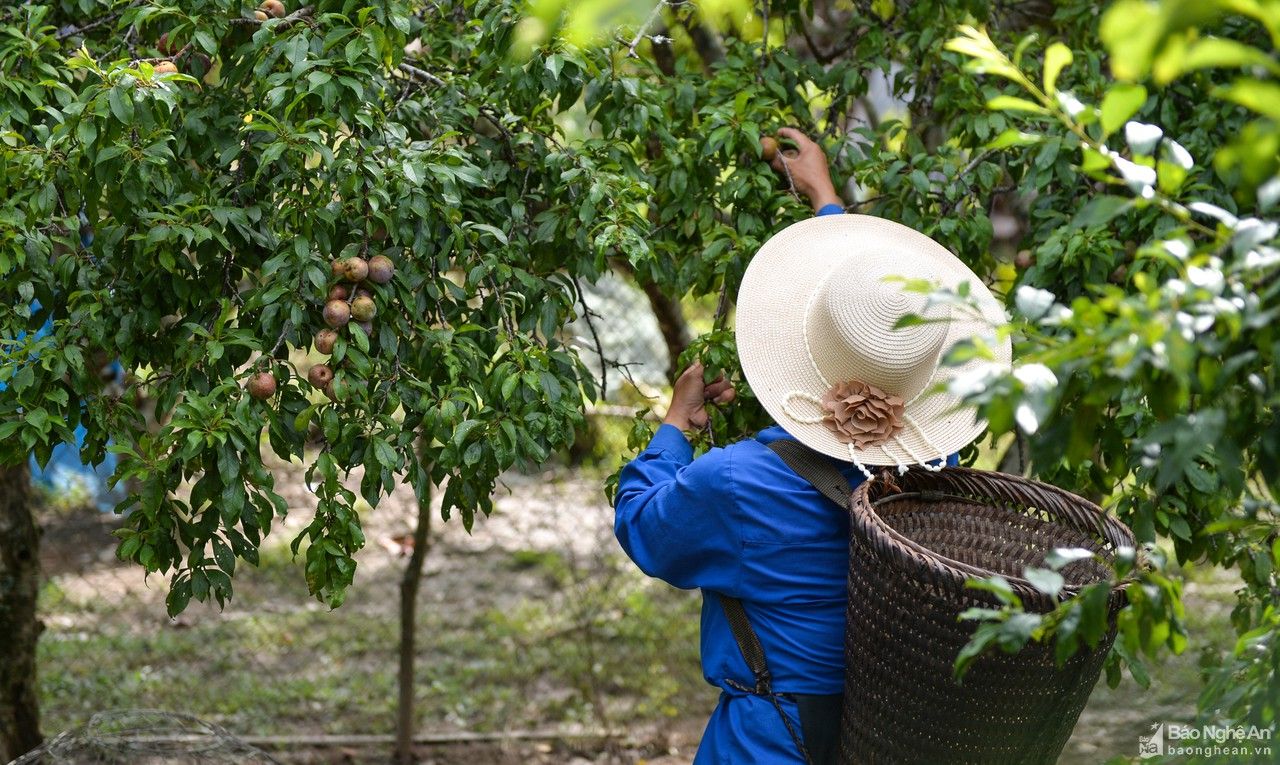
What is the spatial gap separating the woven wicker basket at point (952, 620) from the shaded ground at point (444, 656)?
Result: 2518 millimetres

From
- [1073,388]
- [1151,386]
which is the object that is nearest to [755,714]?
[1073,388]

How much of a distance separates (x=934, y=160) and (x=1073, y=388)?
1.45m

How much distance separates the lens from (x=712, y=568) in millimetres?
2062

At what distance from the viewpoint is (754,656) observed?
2086 mm

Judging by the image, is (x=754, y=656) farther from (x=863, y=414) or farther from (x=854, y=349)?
(x=854, y=349)

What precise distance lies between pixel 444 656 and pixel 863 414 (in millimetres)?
3413

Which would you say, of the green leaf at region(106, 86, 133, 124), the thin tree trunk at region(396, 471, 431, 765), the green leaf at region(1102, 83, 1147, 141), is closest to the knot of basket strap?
the green leaf at region(1102, 83, 1147, 141)

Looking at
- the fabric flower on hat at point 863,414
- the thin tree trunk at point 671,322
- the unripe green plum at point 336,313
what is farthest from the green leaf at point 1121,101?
the thin tree trunk at point 671,322

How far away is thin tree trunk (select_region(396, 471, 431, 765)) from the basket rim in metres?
2.30

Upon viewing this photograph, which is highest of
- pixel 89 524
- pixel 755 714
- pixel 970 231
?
pixel 970 231

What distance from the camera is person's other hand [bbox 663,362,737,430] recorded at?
2357mm

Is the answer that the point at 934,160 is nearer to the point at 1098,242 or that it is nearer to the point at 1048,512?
the point at 1098,242

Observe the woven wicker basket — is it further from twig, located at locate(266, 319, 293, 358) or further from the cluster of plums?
twig, located at locate(266, 319, 293, 358)

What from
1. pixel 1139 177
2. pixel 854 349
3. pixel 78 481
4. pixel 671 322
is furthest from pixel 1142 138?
pixel 78 481
